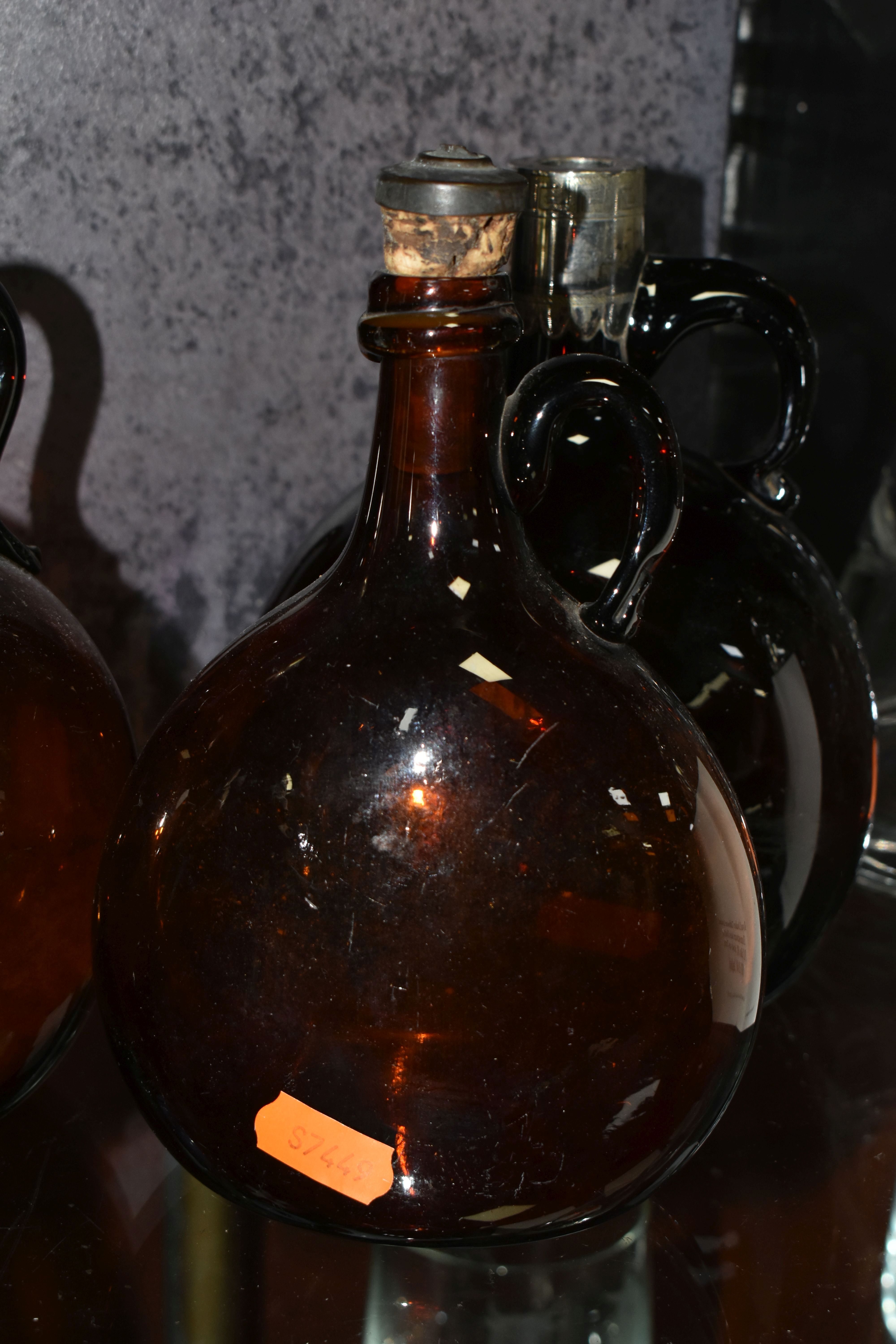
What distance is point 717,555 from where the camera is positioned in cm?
57

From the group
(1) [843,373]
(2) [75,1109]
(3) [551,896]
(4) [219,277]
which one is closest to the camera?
(3) [551,896]

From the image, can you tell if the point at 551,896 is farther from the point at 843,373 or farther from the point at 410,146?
the point at 843,373

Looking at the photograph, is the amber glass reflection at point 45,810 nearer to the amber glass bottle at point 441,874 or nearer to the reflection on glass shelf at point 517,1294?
the amber glass bottle at point 441,874

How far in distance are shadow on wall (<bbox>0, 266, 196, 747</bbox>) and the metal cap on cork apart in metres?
0.24

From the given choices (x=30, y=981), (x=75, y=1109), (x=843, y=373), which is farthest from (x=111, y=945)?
(x=843, y=373)

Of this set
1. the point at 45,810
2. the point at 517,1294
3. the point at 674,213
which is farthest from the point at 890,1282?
the point at 674,213

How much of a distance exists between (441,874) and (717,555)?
9.1 inches

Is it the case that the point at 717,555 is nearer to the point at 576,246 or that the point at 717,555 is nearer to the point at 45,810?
the point at 576,246

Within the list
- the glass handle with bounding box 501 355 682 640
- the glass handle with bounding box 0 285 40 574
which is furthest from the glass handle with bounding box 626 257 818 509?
the glass handle with bounding box 0 285 40 574

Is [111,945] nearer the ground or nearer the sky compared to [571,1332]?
nearer the sky

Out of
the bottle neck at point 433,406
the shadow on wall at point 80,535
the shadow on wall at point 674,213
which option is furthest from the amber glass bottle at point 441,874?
the shadow on wall at point 674,213

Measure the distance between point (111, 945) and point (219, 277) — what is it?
1.26 feet

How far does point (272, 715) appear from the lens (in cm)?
43

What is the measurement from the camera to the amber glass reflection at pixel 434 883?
0.41 meters
